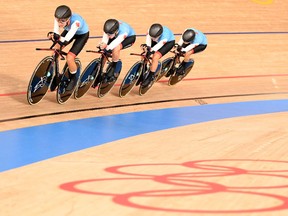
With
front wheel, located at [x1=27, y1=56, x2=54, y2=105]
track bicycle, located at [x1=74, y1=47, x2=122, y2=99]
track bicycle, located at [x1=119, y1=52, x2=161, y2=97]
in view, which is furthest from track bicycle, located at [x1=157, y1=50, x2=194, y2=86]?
front wheel, located at [x1=27, y1=56, x2=54, y2=105]

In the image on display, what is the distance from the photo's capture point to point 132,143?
6.57 m

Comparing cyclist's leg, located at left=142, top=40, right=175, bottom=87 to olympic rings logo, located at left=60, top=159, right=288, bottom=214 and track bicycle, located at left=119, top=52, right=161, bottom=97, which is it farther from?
olympic rings logo, located at left=60, top=159, right=288, bottom=214

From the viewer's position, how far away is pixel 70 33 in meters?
7.82

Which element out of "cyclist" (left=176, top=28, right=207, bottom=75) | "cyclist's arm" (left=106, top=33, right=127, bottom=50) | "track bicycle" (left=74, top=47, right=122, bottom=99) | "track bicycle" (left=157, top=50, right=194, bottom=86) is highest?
"cyclist" (left=176, top=28, right=207, bottom=75)

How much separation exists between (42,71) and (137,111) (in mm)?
1209

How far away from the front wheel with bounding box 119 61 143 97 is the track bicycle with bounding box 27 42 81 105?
2.97 feet

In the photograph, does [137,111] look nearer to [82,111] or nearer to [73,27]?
[82,111]

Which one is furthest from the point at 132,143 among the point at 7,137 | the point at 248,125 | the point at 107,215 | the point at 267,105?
the point at 267,105

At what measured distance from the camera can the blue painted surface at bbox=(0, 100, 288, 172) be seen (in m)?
6.09

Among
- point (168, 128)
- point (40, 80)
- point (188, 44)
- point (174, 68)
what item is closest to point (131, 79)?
point (174, 68)

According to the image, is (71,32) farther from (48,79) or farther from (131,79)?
(131,79)

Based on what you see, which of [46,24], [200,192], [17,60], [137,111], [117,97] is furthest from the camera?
[46,24]

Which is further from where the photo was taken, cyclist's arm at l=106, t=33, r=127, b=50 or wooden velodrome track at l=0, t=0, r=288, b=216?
cyclist's arm at l=106, t=33, r=127, b=50

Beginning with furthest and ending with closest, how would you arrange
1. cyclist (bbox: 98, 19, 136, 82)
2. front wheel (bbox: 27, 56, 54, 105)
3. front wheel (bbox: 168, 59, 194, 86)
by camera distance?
front wheel (bbox: 168, 59, 194, 86) < cyclist (bbox: 98, 19, 136, 82) < front wheel (bbox: 27, 56, 54, 105)
